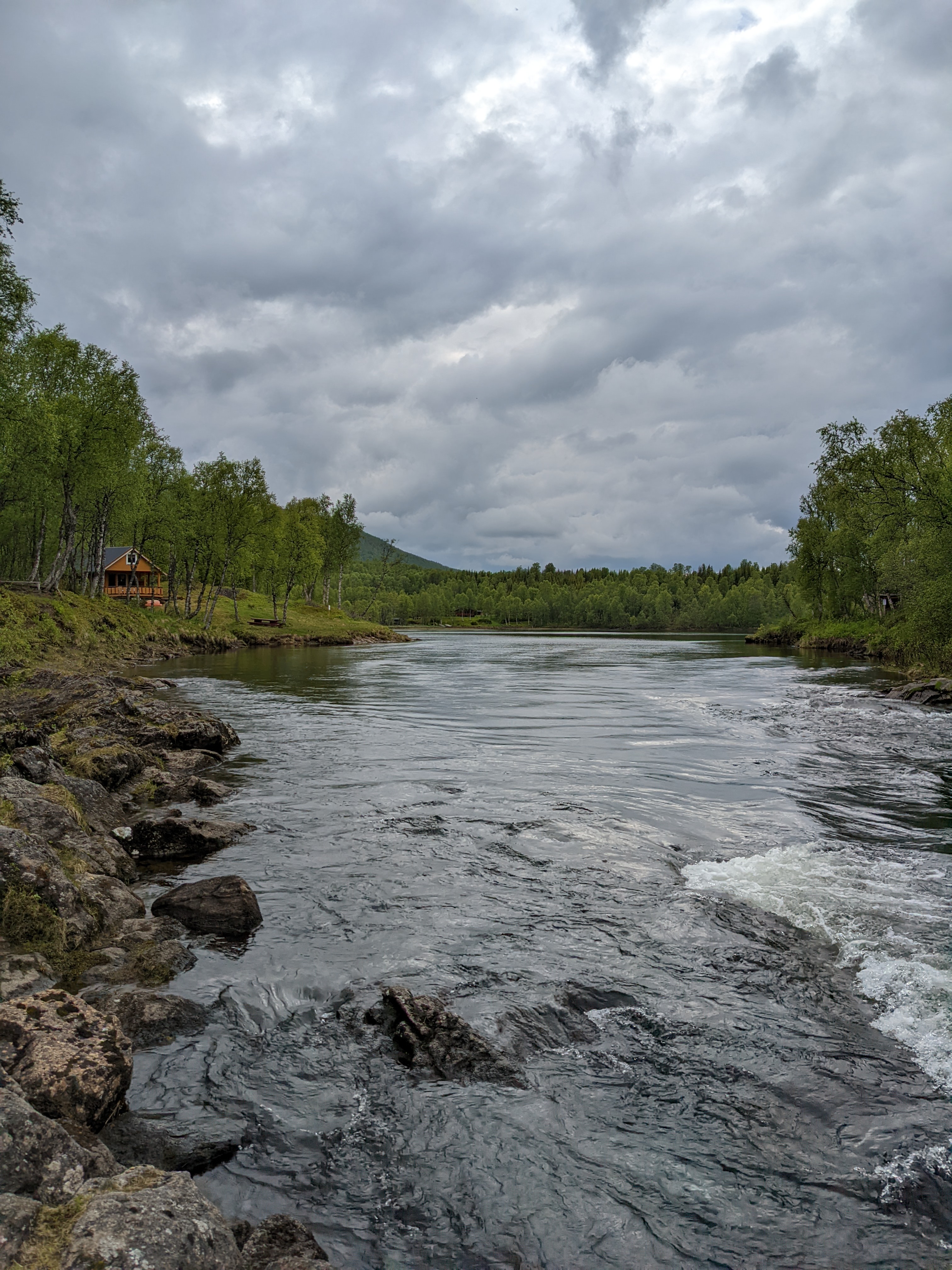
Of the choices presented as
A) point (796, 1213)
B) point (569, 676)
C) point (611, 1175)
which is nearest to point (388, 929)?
point (611, 1175)

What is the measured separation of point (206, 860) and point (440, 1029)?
7.01m

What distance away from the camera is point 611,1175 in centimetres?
560

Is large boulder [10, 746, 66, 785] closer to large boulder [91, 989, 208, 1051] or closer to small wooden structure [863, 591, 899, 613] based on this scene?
large boulder [91, 989, 208, 1051]

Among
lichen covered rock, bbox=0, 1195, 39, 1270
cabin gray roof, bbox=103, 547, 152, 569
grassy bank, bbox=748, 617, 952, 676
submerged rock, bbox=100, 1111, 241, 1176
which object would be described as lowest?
submerged rock, bbox=100, 1111, 241, 1176

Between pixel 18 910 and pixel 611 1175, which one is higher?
pixel 18 910

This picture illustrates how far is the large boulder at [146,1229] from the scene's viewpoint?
3.50 meters

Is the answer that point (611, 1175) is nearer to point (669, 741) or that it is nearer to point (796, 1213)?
point (796, 1213)

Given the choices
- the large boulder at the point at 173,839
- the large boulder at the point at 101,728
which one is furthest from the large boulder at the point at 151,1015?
the large boulder at the point at 101,728

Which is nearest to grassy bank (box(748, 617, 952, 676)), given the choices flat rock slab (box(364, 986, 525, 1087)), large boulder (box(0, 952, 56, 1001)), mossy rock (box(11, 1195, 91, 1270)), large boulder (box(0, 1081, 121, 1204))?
flat rock slab (box(364, 986, 525, 1087))

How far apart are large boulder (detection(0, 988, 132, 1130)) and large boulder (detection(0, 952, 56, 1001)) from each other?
0.59 meters

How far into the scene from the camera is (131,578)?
269 feet

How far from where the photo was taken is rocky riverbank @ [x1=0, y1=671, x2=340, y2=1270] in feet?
12.5

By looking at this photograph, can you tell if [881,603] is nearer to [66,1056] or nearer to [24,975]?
[24,975]

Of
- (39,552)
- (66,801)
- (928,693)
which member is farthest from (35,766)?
(39,552)
